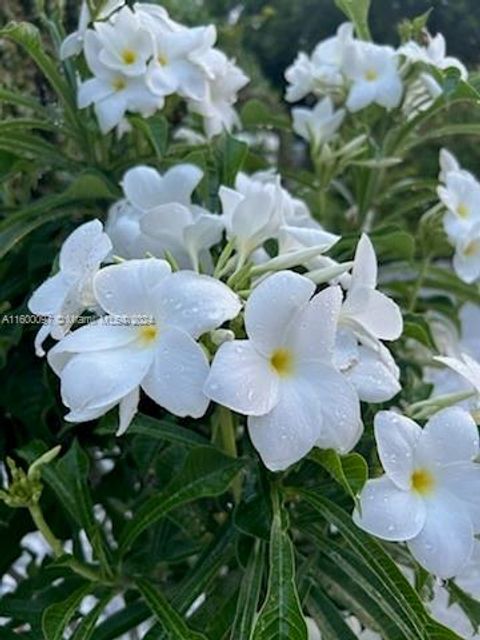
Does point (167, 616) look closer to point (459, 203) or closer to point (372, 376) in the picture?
point (372, 376)

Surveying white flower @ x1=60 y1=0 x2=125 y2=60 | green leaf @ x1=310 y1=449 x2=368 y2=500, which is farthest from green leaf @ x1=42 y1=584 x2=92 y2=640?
white flower @ x1=60 y1=0 x2=125 y2=60

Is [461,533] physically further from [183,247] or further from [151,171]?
[151,171]

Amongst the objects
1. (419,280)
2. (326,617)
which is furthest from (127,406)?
(419,280)

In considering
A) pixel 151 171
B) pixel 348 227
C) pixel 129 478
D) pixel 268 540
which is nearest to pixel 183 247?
pixel 151 171

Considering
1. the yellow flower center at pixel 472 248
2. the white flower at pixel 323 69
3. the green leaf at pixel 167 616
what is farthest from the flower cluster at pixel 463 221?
the green leaf at pixel 167 616

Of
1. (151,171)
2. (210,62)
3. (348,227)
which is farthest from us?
(348,227)

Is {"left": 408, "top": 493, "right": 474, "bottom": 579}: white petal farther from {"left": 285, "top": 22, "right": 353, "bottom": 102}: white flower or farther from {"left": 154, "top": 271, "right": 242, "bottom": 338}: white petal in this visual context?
{"left": 285, "top": 22, "right": 353, "bottom": 102}: white flower

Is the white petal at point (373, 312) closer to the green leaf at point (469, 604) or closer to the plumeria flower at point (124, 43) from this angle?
the green leaf at point (469, 604)
